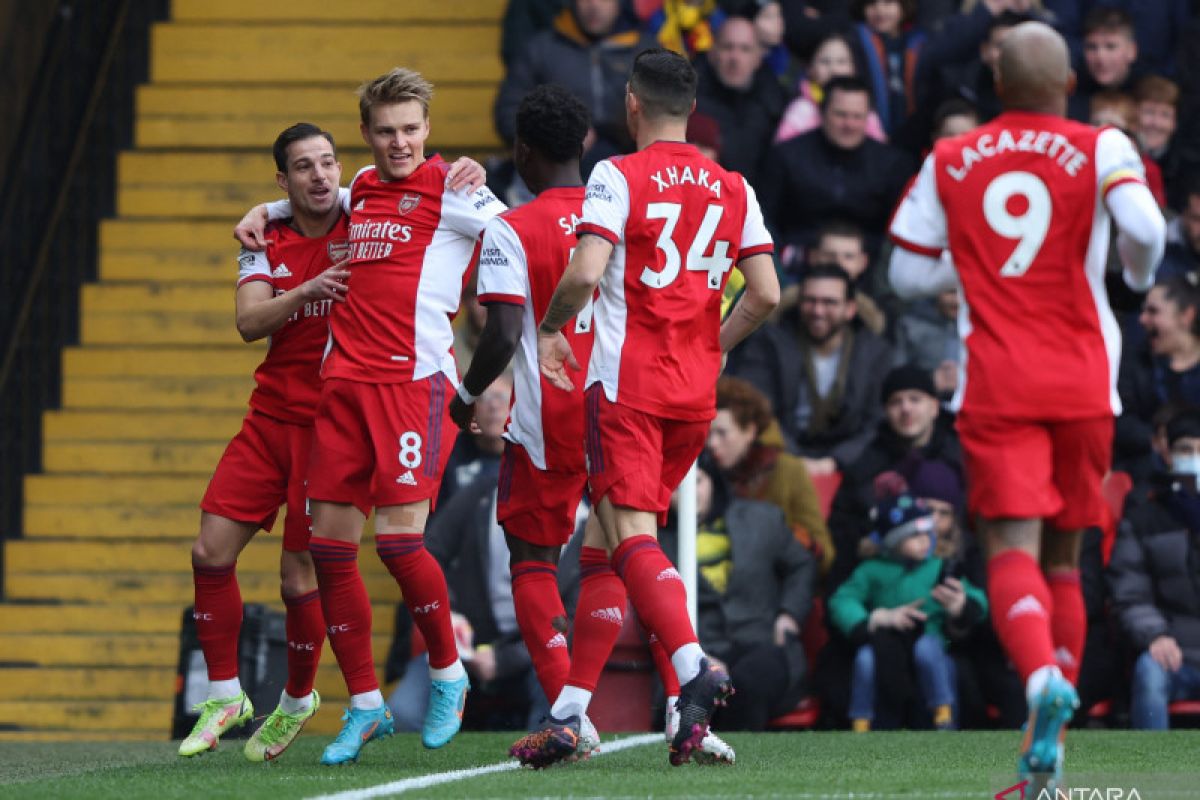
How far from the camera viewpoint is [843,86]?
12117 millimetres

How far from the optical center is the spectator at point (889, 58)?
12.7 metres

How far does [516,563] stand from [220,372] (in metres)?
6.02

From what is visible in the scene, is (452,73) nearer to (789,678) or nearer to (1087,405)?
(789,678)

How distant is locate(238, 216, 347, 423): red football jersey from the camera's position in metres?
7.71

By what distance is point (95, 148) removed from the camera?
13844mm

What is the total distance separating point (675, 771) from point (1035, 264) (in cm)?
188

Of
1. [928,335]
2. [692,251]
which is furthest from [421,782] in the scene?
[928,335]

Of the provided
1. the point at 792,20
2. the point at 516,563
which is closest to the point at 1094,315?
the point at 516,563

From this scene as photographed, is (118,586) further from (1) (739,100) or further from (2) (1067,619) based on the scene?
(2) (1067,619)

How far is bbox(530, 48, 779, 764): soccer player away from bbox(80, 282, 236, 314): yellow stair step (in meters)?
6.66

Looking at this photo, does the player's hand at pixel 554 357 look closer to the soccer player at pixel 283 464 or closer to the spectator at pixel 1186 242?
the soccer player at pixel 283 464

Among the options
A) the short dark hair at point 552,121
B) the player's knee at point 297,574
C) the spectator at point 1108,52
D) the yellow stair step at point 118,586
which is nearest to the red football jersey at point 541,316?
the short dark hair at point 552,121

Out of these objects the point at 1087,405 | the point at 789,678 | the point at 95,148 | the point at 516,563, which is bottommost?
the point at 789,678

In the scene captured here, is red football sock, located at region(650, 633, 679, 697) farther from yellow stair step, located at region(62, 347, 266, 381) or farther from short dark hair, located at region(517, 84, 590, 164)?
yellow stair step, located at region(62, 347, 266, 381)
